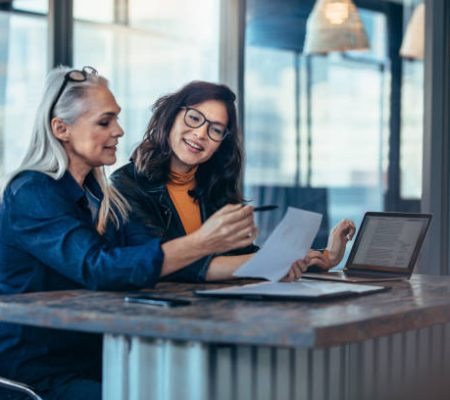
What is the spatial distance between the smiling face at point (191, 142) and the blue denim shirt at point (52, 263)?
658 mm

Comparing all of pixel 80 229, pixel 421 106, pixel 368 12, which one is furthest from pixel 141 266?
pixel 368 12

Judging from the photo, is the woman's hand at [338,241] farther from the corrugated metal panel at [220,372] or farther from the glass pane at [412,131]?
the glass pane at [412,131]

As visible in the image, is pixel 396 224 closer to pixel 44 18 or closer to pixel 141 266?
pixel 141 266

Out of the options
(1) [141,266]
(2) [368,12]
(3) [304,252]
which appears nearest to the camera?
(1) [141,266]

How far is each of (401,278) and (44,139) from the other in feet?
3.53

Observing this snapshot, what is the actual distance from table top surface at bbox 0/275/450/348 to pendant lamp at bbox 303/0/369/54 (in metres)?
2.89

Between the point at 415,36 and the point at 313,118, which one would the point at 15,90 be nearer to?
the point at 313,118

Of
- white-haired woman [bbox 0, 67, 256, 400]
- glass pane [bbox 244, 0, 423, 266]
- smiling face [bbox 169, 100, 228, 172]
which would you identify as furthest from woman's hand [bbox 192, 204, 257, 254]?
glass pane [bbox 244, 0, 423, 266]

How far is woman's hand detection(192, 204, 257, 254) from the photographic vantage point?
7.25ft

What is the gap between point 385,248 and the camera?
2.76 m

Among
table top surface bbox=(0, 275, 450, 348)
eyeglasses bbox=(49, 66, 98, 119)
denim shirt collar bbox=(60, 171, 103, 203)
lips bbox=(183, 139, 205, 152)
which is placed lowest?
table top surface bbox=(0, 275, 450, 348)

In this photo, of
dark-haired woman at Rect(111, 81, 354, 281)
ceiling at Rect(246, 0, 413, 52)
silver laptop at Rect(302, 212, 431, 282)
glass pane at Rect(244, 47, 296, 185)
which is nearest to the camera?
silver laptop at Rect(302, 212, 431, 282)

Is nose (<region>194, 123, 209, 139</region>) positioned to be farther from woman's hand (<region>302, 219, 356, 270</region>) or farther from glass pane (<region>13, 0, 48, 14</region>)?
glass pane (<region>13, 0, 48, 14</region>)

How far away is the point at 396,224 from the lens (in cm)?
277
